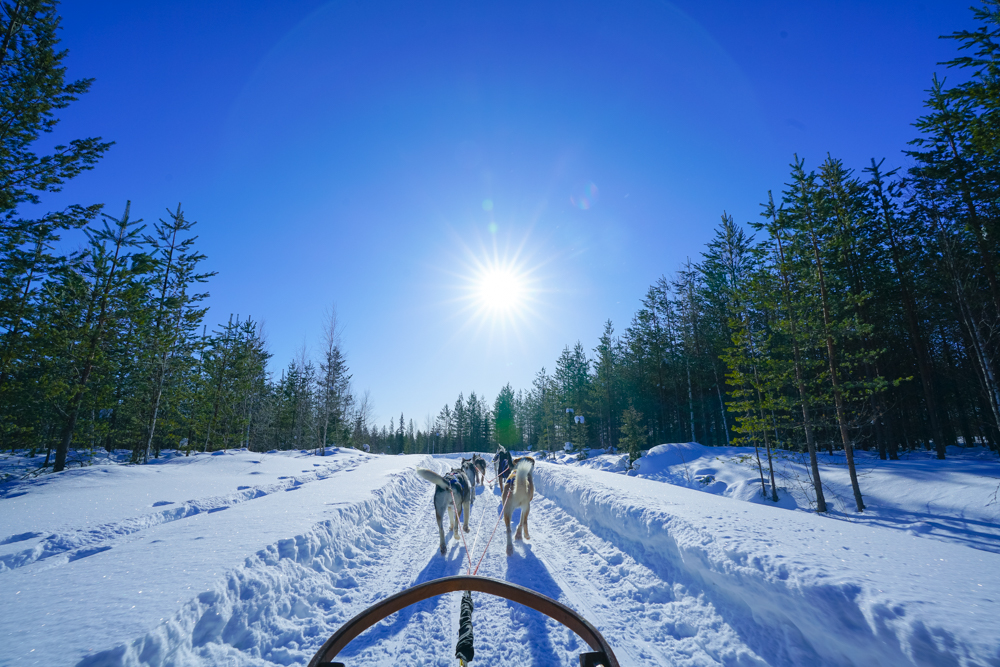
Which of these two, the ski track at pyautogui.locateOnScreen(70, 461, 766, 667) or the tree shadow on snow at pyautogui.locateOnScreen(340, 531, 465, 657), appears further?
the tree shadow on snow at pyautogui.locateOnScreen(340, 531, 465, 657)

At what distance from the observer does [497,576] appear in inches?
219

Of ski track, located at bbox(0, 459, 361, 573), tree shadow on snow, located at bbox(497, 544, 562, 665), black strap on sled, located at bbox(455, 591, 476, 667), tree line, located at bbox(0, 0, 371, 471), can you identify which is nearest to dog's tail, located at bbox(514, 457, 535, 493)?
tree shadow on snow, located at bbox(497, 544, 562, 665)

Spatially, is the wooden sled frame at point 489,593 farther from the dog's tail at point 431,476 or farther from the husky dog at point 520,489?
the husky dog at point 520,489

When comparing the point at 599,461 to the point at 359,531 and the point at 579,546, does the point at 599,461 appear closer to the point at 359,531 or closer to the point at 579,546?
the point at 579,546

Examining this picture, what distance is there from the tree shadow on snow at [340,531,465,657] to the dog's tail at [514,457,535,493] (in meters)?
1.56

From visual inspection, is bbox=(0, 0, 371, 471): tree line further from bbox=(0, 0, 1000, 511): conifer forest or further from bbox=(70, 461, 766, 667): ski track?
bbox=(70, 461, 766, 667): ski track

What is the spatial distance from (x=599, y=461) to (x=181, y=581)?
24.9 meters

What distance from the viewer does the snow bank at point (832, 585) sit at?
2.71 meters

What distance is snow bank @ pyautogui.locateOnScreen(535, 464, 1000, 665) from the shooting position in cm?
271

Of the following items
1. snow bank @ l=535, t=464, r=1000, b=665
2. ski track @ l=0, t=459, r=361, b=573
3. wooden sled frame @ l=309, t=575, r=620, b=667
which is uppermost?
wooden sled frame @ l=309, t=575, r=620, b=667

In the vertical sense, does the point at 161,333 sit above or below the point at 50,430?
above

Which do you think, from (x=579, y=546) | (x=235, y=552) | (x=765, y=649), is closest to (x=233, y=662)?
(x=235, y=552)

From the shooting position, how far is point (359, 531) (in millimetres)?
7004

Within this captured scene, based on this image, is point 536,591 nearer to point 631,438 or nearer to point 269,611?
point 269,611
